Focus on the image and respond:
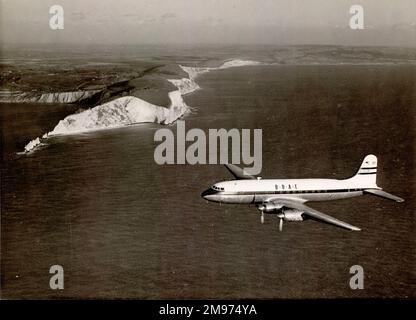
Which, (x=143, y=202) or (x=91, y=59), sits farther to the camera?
(x=91, y=59)

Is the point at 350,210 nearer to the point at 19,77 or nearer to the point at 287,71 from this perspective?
the point at 287,71

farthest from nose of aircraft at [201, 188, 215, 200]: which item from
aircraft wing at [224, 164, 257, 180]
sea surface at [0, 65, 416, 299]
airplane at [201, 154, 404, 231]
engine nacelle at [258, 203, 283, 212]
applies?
engine nacelle at [258, 203, 283, 212]

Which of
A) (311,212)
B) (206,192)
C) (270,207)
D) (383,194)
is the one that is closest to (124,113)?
(206,192)

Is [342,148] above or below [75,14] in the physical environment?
below

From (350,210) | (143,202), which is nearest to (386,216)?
(350,210)

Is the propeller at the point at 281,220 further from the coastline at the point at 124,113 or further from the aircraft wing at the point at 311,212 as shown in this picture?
the coastline at the point at 124,113

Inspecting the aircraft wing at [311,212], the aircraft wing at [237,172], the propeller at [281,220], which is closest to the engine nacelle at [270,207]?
the aircraft wing at [311,212]
